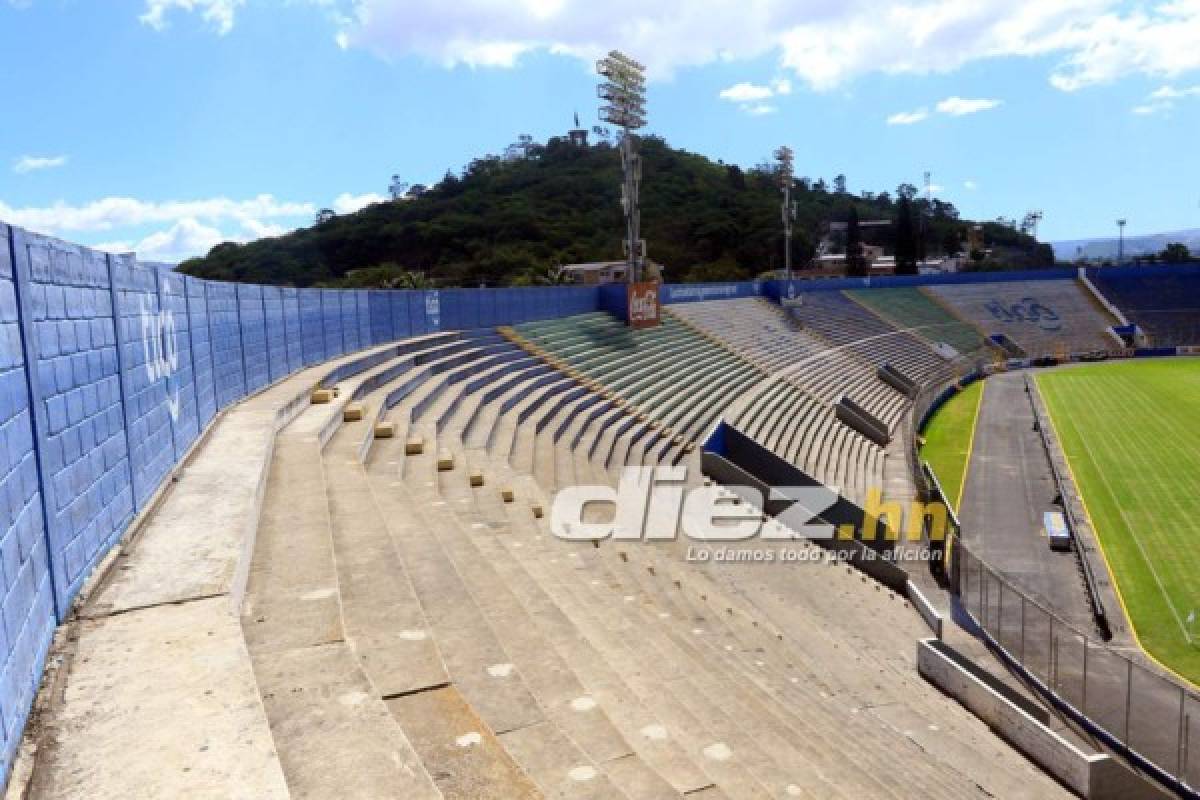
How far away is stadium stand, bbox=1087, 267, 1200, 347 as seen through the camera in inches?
2473

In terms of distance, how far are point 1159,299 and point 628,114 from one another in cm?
4935

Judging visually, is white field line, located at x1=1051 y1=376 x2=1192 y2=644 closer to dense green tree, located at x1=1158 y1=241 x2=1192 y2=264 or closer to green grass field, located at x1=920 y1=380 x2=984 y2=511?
green grass field, located at x1=920 y1=380 x2=984 y2=511

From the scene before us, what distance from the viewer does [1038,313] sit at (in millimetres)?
65062

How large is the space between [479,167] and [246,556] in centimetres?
12847

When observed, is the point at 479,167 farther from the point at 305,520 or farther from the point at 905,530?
the point at 305,520

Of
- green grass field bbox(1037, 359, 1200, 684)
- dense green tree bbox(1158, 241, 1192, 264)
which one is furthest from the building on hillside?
dense green tree bbox(1158, 241, 1192, 264)

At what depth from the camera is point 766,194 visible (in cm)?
11344

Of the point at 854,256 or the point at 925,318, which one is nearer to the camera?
the point at 925,318

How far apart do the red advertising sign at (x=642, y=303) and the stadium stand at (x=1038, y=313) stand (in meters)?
35.5

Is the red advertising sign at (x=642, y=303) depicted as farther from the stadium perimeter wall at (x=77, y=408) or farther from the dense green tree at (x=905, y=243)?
the dense green tree at (x=905, y=243)

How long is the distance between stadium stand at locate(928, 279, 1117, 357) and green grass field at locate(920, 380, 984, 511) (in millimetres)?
17393

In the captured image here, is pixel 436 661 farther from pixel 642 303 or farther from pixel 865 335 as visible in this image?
pixel 865 335

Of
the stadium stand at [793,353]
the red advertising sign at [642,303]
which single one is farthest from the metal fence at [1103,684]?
the red advertising sign at [642,303]

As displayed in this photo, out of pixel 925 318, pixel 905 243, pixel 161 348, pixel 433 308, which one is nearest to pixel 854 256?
pixel 905 243
